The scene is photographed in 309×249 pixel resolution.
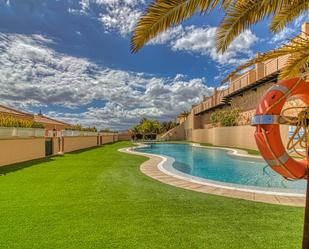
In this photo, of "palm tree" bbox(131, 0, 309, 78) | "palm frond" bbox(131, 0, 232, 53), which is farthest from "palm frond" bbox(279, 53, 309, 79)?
"palm frond" bbox(131, 0, 232, 53)

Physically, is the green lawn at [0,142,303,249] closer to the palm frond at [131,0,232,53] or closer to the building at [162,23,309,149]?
the palm frond at [131,0,232,53]

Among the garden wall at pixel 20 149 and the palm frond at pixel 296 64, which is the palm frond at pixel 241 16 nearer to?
the palm frond at pixel 296 64

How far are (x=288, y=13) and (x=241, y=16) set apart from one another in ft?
3.32

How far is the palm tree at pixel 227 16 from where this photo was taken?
2576mm

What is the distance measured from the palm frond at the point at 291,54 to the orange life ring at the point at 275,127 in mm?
373

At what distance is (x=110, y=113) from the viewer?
45.4m

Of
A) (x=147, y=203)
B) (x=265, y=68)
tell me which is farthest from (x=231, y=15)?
(x=265, y=68)

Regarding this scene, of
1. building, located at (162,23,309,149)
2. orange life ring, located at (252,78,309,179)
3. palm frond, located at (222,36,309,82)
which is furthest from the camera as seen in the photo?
building, located at (162,23,309,149)

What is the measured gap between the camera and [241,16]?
3.22 meters

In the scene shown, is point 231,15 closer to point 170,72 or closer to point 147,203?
point 147,203

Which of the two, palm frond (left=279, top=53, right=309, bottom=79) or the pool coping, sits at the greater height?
palm frond (left=279, top=53, right=309, bottom=79)

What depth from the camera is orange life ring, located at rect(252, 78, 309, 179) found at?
2271 millimetres

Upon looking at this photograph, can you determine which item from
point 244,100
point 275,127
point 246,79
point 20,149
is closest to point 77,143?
point 20,149

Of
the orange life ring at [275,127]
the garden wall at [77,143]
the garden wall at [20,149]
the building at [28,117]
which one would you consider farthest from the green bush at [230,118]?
the orange life ring at [275,127]
